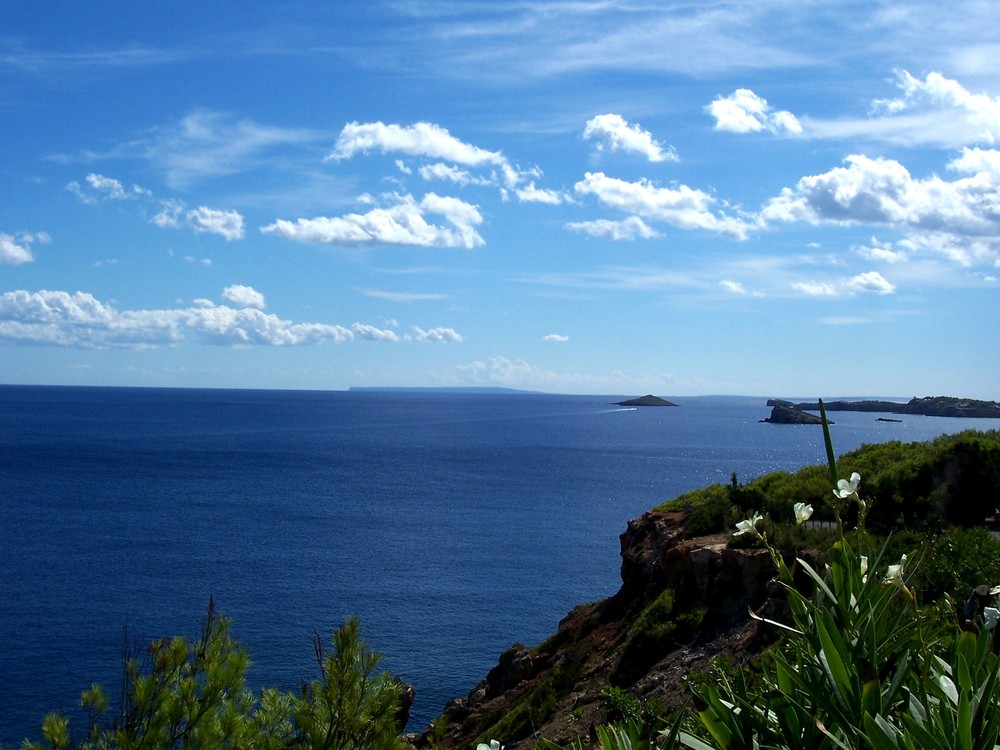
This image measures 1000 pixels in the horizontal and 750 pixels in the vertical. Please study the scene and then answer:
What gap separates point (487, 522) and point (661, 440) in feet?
228

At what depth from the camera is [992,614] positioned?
3373 mm

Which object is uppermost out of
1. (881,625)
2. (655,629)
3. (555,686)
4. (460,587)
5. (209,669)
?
(881,625)

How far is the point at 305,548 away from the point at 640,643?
105 feet

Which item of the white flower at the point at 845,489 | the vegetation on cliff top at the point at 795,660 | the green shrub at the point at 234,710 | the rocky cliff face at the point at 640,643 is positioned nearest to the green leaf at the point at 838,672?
the vegetation on cliff top at the point at 795,660

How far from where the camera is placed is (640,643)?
15453 millimetres

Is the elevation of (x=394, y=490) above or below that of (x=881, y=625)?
below

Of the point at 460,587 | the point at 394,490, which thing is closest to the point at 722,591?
the point at 460,587

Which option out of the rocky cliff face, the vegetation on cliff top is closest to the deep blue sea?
the rocky cliff face

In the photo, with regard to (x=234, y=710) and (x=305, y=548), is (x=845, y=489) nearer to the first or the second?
(x=234, y=710)

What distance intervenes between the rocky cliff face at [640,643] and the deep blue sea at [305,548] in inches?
260

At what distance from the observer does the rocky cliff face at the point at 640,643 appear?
13.5 m

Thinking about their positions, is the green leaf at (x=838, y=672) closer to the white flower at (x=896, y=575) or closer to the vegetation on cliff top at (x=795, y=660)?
the vegetation on cliff top at (x=795, y=660)

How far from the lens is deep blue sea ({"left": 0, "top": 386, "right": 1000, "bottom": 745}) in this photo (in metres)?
29.2

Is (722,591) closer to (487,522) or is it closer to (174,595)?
(174,595)
